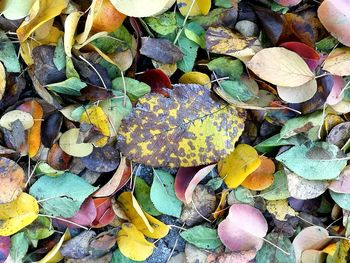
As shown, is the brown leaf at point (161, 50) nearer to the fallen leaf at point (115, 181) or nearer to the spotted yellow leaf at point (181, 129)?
the spotted yellow leaf at point (181, 129)

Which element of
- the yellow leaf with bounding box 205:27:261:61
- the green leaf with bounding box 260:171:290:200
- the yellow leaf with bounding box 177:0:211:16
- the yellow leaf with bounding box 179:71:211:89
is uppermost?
the yellow leaf with bounding box 177:0:211:16

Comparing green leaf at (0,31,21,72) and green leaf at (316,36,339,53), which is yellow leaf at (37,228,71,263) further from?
green leaf at (316,36,339,53)

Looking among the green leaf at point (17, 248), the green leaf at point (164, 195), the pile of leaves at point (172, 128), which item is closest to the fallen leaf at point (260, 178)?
the pile of leaves at point (172, 128)

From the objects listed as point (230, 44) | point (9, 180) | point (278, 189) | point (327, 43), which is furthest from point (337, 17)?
point (9, 180)

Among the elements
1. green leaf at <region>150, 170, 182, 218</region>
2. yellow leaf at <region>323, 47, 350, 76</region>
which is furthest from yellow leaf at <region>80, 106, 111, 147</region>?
yellow leaf at <region>323, 47, 350, 76</region>

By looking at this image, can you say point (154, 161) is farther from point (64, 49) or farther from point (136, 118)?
point (64, 49)

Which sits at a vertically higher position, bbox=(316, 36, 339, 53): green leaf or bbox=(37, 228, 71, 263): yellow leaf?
bbox=(316, 36, 339, 53): green leaf
